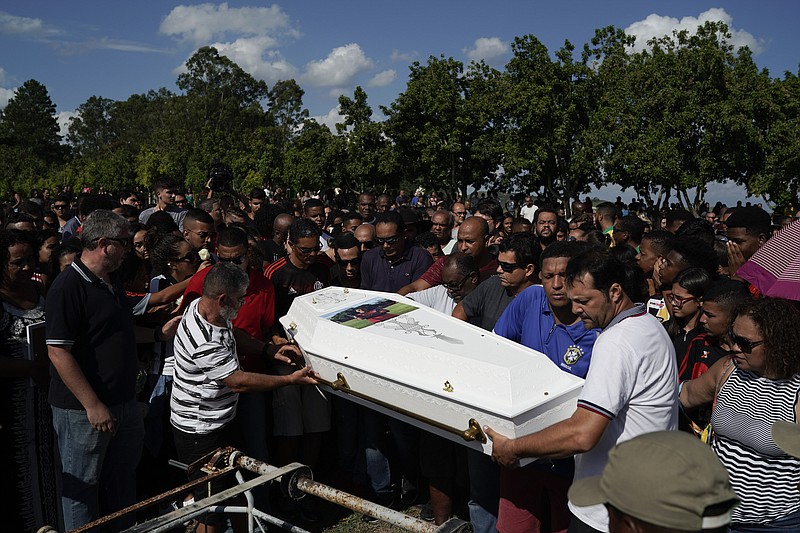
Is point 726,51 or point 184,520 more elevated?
point 726,51

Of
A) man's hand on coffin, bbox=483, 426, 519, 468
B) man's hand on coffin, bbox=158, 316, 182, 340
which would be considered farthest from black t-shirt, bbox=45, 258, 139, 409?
man's hand on coffin, bbox=483, 426, 519, 468

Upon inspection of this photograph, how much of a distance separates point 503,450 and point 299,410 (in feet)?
6.95

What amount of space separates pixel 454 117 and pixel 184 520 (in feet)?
87.3

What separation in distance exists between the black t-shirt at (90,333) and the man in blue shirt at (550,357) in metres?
2.07

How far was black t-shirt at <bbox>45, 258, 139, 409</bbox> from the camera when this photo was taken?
129 inches

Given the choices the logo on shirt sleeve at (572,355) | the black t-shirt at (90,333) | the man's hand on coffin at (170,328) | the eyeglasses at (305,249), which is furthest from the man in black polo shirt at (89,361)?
the logo on shirt sleeve at (572,355)

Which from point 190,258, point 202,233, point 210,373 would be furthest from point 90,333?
point 202,233

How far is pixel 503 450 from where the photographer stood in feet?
9.43

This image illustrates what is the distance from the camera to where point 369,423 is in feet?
15.2

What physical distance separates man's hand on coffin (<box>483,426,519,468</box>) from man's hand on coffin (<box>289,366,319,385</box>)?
4.16 ft

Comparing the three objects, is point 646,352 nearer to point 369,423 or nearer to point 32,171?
point 369,423

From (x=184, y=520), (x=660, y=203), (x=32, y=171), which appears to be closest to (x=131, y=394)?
(x=184, y=520)

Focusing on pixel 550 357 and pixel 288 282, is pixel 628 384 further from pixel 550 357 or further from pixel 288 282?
pixel 288 282

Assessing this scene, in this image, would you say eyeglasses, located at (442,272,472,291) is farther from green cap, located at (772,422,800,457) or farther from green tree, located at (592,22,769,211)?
green tree, located at (592,22,769,211)
